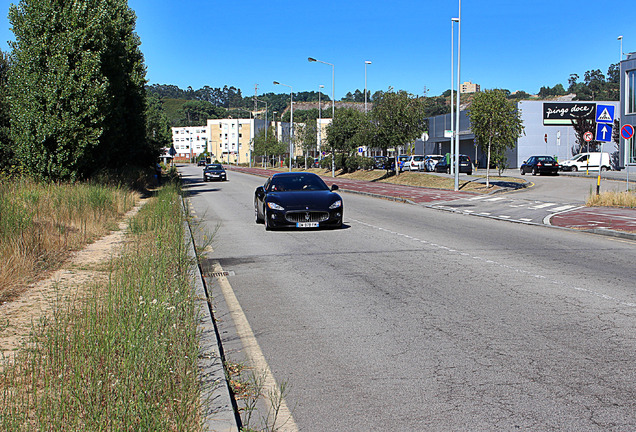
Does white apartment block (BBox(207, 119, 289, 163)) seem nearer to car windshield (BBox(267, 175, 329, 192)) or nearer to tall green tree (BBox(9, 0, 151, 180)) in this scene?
tall green tree (BBox(9, 0, 151, 180))

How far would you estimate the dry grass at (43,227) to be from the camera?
8203 mm

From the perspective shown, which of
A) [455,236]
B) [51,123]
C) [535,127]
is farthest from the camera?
[535,127]

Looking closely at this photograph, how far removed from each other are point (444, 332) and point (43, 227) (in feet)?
26.0

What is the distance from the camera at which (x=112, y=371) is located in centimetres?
423

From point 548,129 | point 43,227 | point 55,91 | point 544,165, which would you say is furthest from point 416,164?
point 43,227

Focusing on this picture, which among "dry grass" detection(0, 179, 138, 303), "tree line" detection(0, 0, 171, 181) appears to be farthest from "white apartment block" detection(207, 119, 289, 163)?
"dry grass" detection(0, 179, 138, 303)

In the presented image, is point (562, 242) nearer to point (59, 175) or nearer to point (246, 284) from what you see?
point (246, 284)

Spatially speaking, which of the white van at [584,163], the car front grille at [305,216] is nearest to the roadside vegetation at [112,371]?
the car front grille at [305,216]

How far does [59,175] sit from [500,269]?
17.3m

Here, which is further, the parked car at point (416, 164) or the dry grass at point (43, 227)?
the parked car at point (416, 164)

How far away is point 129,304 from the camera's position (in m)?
5.62

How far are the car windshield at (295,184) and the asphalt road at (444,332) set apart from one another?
12.5ft

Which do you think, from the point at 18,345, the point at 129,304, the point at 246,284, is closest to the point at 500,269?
the point at 246,284

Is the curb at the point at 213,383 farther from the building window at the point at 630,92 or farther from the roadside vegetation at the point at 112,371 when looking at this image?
the building window at the point at 630,92
